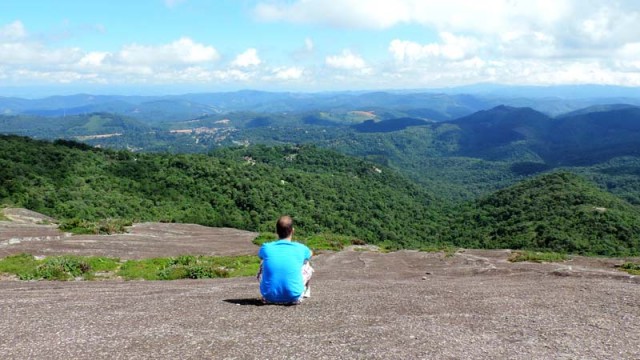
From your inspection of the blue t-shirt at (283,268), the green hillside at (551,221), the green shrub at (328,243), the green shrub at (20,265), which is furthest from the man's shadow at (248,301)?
the green hillside at (551,221)

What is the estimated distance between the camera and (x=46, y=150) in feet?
318

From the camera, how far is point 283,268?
1309cm

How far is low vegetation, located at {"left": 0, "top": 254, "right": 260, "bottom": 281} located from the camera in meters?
24.0

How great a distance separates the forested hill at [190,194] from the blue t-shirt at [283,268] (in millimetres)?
56285

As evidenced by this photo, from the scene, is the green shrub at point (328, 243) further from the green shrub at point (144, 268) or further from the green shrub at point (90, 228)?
the green shrub at point (90, 228)

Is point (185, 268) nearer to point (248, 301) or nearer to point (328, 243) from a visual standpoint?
point (248, 301)

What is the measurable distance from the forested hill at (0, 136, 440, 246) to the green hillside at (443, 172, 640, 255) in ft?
44.9

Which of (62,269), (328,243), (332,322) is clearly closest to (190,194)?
(328,243)

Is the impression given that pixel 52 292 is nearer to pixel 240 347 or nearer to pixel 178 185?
pixel 240 347

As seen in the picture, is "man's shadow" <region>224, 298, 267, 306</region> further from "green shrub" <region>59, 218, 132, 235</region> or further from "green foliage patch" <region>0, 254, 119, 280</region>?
"green shrub" <region>59, 218, 132, 235</region>

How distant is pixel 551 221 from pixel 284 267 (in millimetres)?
106142

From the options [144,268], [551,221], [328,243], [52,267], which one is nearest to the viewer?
[52,267]

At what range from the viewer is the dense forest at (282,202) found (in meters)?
78.4

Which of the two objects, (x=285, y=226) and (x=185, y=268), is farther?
(x=185, y=268)
